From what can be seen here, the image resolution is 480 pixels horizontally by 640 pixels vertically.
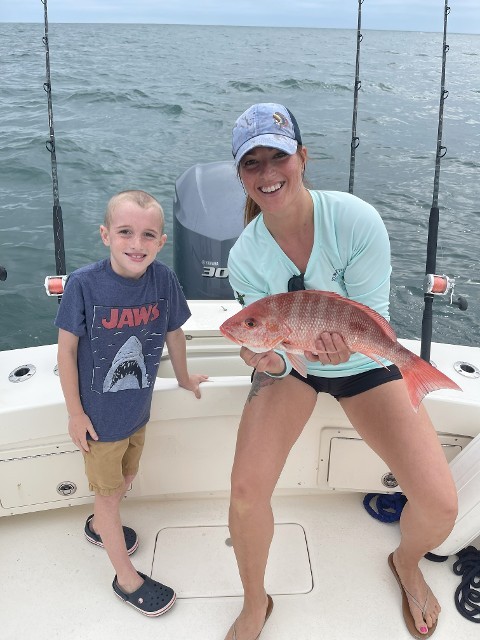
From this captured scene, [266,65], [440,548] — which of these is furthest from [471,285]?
[266,65]

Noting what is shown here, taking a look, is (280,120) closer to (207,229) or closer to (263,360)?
(263,360)

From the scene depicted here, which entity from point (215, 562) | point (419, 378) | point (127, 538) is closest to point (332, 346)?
point (419, 378)

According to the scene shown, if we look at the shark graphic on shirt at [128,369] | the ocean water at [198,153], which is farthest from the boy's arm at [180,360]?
the ocean water at [198,153]

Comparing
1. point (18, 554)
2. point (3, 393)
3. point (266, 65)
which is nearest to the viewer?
point (3, 393)

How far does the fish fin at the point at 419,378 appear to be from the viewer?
1.59 metres

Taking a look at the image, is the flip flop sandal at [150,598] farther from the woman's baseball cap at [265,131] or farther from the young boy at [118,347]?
the woman's baseball cap at [265,131]

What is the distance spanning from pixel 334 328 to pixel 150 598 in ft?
4.11

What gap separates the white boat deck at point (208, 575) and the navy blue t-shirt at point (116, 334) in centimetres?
68

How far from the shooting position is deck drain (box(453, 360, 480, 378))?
2.34 metres

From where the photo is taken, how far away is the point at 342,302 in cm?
161

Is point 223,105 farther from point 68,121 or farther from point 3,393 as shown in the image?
point 3,393

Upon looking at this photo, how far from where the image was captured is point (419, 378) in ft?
5.26

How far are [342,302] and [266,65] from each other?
72.3 ft

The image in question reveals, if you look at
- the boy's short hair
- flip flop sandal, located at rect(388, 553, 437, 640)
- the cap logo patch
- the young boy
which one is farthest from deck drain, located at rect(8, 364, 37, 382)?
flip flop sandal, located at rect(388, 553, 437, 640)
